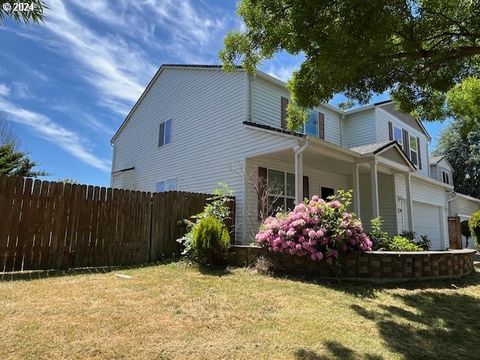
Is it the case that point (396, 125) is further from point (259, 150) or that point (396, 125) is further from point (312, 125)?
point (259, 150)

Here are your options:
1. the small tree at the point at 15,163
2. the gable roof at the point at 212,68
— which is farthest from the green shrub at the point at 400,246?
the small tree at the point at 15,163

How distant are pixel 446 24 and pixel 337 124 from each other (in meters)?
11.3

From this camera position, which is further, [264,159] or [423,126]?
[423,126]

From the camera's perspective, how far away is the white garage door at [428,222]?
63.8 ft

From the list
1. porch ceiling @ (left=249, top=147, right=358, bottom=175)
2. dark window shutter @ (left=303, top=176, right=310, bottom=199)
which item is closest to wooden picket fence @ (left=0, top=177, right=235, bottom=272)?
porch ceiling @ (left=249, top=147, right=358, bottom=175)

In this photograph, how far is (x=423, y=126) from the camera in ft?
73.0

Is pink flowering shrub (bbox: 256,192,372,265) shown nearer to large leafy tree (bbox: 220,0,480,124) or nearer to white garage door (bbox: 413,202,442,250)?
large leafy tree (bbox: 220,0,480,124)

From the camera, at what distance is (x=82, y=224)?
8.52 meters

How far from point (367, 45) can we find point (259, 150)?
681 centimetres

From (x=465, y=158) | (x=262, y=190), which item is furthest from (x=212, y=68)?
(x=465, y=158)

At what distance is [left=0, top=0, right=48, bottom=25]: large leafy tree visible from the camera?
2779 millimetres

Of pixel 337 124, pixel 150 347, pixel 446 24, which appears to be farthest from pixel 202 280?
pixel 337 124

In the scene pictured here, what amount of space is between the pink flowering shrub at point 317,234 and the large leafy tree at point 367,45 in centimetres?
239

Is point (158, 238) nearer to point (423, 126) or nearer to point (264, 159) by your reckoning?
point (264, 159)
